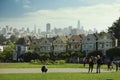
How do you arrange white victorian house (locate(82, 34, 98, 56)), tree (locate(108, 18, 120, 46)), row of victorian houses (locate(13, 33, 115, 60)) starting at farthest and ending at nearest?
tree (locate(108, 18, 120, 46)) < white victorian house (locate(82, 34, 98, 56)) < row of victorian houses (locate(13, 33, 115, 60))

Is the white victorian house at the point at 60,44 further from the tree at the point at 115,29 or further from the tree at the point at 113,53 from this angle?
the tree at the point at 113,53

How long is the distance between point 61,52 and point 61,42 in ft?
19.0

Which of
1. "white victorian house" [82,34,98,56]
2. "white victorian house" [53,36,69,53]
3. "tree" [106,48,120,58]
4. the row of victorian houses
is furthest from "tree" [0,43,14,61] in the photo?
"tree" [106,48,120,58]

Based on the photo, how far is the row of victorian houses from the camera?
107750 millimetres

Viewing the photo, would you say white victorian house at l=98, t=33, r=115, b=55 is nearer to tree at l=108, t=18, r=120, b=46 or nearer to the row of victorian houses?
the row of victorian houses

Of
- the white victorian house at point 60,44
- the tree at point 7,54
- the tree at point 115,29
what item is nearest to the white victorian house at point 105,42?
the tree at point 115,29

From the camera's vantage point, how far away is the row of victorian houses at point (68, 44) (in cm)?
10775

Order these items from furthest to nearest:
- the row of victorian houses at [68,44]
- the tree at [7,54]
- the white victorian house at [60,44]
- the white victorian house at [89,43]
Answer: the tree at [7,54] < the white victorian house at [60,44] < the white victorian house at [89,43] < the row of victorian houses at [68,44]

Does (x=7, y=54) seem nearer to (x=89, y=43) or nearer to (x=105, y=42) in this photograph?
(x=89, y=43)

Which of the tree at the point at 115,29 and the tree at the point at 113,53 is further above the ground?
the tree at the point at 115,29

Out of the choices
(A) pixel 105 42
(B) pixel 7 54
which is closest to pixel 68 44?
(A) pixel 105 42

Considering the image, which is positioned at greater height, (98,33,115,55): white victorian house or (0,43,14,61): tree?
(98,33,115,55): white victorian house

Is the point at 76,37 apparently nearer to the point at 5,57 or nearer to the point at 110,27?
the point at 110,27

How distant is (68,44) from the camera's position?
392 ft
